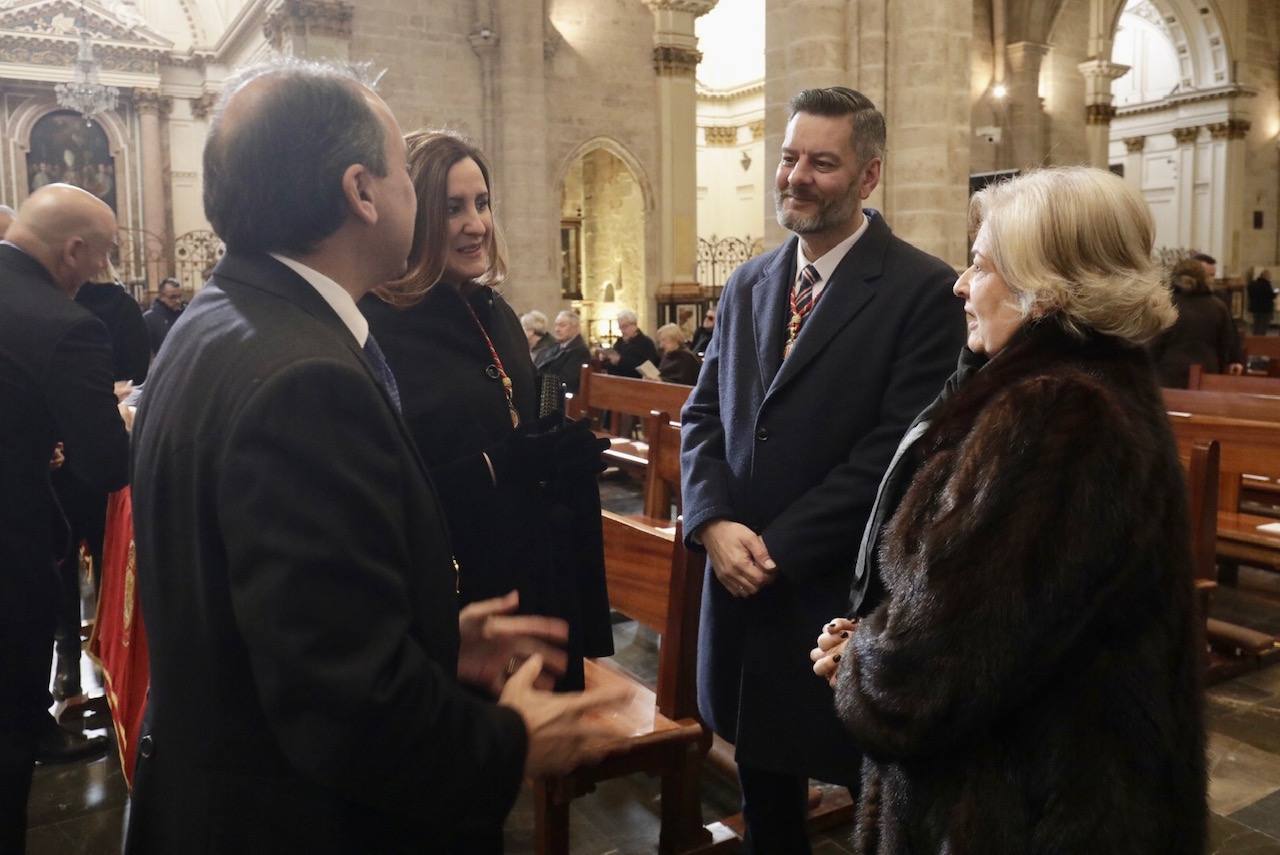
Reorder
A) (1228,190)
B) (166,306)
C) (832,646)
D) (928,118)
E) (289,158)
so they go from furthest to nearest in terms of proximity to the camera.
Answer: (1228,190) → (166,306) → (928,118) → (832,646) → (289,158)

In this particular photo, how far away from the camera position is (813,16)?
6.30 meters

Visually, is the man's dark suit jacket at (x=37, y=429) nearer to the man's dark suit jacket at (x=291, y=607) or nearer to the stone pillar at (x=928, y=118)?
the man's dark suit jacket at (x=291, y=607)

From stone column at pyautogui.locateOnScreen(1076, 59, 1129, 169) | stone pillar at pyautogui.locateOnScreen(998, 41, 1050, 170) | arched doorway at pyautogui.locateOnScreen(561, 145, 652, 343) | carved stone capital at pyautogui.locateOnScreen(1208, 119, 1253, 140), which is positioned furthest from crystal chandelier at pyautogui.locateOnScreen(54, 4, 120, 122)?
carved stone capital at pyautogui.locateOnScreen(1208, 119, 1253, 140)

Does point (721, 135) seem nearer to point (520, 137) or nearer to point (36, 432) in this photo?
point (520, 137)

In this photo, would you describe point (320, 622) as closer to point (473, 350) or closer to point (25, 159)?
point (473, 350)

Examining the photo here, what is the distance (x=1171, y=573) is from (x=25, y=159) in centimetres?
2600

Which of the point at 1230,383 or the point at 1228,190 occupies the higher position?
the point at 1228,190

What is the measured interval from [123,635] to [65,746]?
4.86ft

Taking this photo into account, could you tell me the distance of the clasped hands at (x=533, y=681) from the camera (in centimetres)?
129

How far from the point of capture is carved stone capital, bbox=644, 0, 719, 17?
46.8 feet

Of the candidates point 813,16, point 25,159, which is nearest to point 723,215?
point 25,159

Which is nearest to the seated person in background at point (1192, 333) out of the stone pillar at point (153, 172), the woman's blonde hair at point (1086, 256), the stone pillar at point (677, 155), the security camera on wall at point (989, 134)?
the woman's blonde hair at point (1086, 256)

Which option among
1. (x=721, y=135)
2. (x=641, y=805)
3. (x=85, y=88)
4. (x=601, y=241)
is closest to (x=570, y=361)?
(x=641, y=805)

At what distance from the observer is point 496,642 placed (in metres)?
1.55
